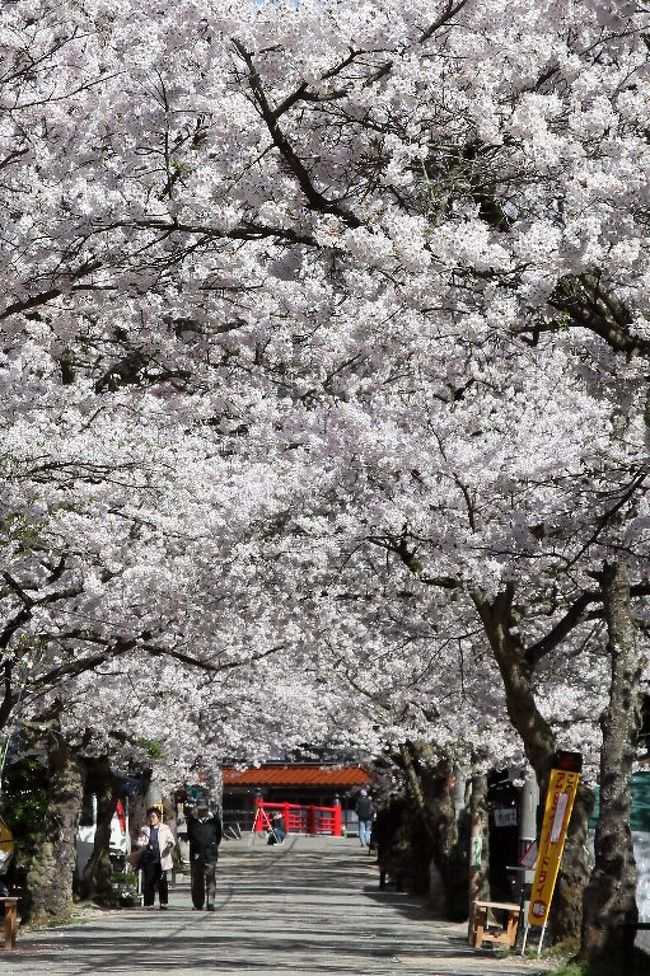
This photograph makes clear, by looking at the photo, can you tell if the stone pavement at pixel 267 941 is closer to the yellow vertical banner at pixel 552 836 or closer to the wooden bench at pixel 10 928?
the wooden bench at pixel 10 928

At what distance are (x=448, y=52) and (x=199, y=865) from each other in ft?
69.5

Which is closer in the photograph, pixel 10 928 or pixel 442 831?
pixel 10 928

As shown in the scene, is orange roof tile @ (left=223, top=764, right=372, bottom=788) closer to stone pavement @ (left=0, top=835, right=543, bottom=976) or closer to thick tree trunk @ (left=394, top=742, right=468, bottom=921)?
stone pavement @ (left=0, top=835, right=543, bottom=976)

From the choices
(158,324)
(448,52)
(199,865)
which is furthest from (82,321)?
(199,865)

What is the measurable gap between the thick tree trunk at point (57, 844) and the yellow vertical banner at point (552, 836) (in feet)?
37.8

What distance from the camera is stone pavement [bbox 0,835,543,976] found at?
1677 centimetres

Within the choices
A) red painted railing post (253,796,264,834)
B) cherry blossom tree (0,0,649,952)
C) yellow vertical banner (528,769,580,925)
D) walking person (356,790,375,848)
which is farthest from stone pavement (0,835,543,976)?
red painted railing post (253,796,264,834)

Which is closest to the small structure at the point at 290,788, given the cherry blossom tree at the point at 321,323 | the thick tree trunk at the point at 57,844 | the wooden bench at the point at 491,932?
the thick tree trunk at the point at 57,844

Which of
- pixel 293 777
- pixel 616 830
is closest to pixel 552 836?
pixel 616 830

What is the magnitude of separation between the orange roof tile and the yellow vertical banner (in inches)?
3137

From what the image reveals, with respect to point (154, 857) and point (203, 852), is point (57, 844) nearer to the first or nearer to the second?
point (203, 852)

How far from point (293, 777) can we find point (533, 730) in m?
80.1

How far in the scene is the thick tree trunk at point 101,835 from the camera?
32.8m

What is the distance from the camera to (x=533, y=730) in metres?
17.7
